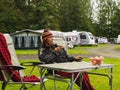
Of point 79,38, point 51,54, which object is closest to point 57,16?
point 79,38

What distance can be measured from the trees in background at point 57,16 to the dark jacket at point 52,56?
134ft

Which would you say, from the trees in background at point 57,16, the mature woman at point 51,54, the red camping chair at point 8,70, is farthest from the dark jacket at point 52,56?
the trees in background at point 57,16

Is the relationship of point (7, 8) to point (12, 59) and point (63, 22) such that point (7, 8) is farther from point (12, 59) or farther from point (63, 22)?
point (12, 59)

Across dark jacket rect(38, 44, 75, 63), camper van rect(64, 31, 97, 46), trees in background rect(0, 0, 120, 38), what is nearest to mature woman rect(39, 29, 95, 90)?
dark jacket rect(38, 44, 75, 63)

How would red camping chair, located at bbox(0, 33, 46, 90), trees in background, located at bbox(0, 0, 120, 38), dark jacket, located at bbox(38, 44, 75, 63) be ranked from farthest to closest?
trees in background, located at bbox(0, 0, 120, 38) < dark jacket, located at bbox(38, 44, 75, 63) < red camping chair, located at bbox(0, 33, 46, 90)

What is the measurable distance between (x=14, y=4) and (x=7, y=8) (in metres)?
3.64

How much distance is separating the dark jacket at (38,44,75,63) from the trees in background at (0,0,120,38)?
41.0 metres

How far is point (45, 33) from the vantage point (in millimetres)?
6289

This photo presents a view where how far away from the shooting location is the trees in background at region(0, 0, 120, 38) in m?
48.4

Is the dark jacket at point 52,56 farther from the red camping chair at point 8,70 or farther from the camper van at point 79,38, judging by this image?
the camper van at point 79,38

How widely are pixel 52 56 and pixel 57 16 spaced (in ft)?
162

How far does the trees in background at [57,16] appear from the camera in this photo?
48.4 m

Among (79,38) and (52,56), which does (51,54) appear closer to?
(52,56)

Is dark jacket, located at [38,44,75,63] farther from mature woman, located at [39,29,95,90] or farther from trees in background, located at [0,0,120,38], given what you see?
trees in background, located at [0,0,120,38]
